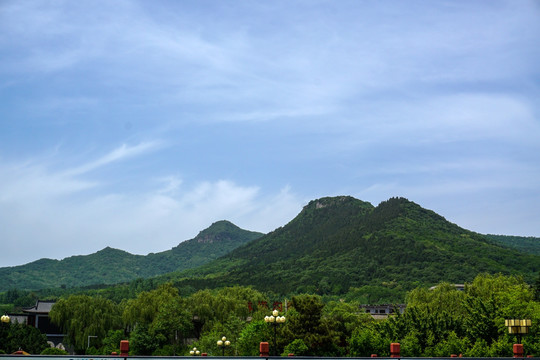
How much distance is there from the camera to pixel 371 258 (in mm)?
130500

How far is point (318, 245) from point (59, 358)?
146m

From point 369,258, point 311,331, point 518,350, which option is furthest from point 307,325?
point 369,258

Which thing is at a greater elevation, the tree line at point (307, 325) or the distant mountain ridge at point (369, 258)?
the distant mountain ridge at point (369, 258)

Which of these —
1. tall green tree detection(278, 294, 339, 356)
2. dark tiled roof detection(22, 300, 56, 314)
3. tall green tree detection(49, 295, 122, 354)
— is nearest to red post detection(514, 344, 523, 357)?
tall green tree detection(278, 294, 339, 356)

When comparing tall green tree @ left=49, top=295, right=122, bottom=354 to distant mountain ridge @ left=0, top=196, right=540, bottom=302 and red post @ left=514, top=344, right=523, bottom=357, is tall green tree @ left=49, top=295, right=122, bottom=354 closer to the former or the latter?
red post @ left=514, top=344, right=523, bottom=357

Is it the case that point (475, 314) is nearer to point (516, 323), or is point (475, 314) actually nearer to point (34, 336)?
point (516, 323)

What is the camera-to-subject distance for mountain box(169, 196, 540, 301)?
114 m

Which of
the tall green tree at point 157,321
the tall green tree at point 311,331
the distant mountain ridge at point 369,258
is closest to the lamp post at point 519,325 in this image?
the tall green tree at point 311,331

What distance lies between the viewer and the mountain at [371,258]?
114 m

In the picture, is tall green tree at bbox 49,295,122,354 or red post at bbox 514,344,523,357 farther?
tall green tree at bbox 49,295,122,354

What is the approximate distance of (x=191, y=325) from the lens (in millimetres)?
55875

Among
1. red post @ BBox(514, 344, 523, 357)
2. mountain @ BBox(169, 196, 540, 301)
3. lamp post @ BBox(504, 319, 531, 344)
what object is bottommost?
red post @ BBox(514, 344, 523, 357)

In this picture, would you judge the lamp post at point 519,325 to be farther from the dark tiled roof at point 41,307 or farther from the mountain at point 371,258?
the mountain at point 371,258

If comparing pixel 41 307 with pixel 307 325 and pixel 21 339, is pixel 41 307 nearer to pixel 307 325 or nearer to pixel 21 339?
pixel 21 339
